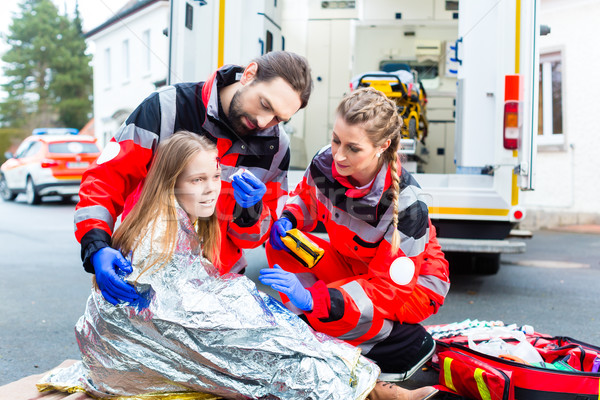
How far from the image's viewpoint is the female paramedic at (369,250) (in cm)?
231

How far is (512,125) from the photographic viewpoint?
4012 mm

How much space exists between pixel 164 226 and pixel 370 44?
6.06 m

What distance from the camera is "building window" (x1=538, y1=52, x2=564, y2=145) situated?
35.3 ft

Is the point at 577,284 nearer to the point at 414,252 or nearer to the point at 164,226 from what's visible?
the point at 414,252

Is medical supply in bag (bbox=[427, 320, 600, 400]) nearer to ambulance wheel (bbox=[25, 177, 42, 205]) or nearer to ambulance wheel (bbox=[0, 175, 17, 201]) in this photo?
ambulance wheel (bbox=[25, 177, 42, 205])

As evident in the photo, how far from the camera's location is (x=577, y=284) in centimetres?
518

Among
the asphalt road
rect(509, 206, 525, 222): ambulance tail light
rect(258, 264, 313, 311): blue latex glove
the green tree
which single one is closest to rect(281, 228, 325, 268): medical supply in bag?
rect(258, 264, 313, 311): blue latex glove

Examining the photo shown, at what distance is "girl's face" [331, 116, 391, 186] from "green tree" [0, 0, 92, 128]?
1691 cm

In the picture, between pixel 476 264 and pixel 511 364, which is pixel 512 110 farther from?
pixel 511 364

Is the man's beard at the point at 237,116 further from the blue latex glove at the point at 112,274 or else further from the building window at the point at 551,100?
the building window at the point at 551,100

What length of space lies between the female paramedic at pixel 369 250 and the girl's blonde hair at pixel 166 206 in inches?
12.0

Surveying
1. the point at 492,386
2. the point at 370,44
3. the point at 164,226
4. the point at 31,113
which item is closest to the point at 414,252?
the point at 492,386

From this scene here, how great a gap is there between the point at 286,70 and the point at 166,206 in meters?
0.66

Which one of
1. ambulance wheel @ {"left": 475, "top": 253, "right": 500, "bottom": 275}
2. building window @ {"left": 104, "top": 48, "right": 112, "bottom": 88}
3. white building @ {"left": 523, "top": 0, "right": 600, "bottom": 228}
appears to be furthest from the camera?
building window @ {"left": 104, "top": 48, "right": 112, "bottom": 88}
